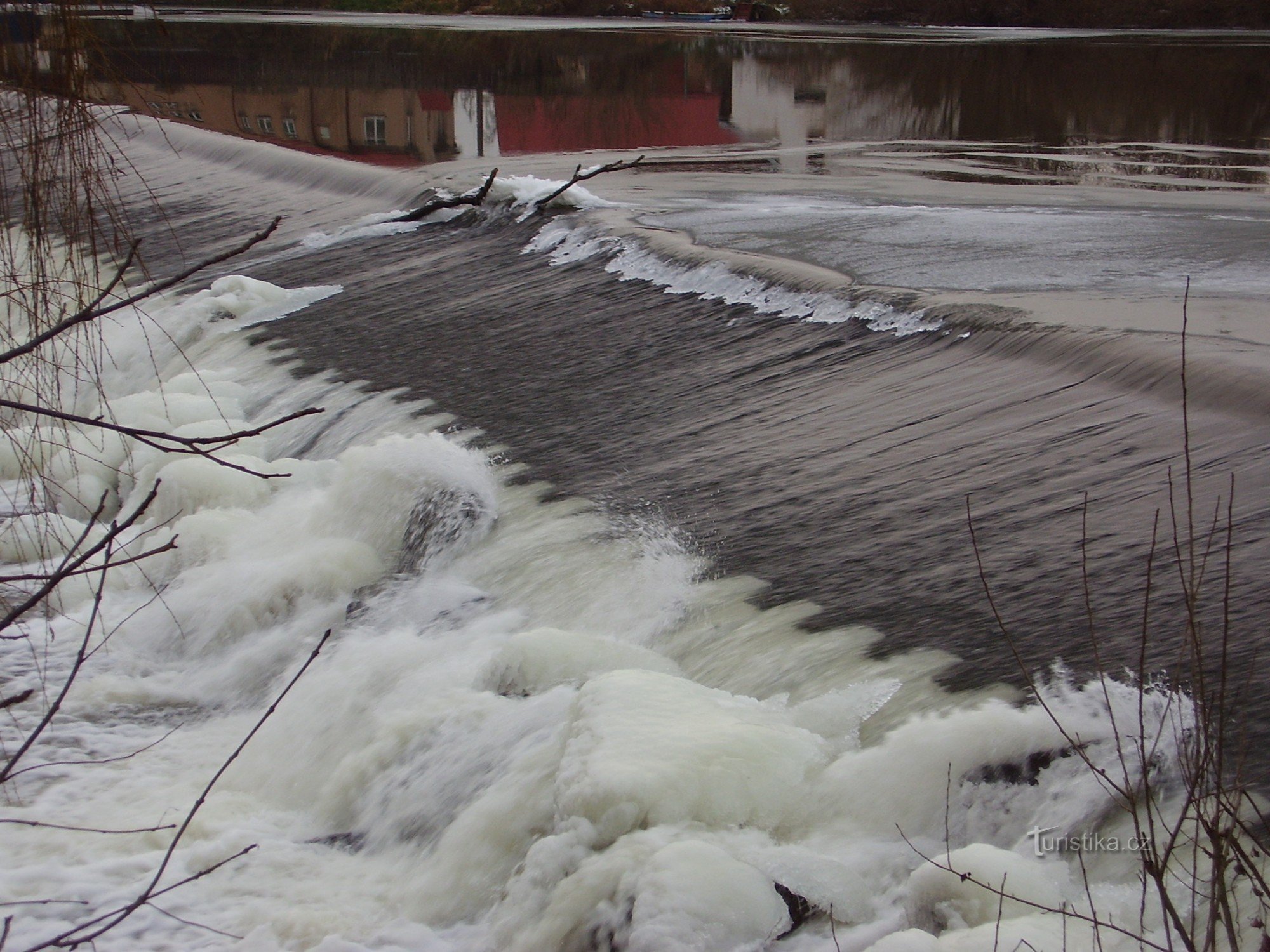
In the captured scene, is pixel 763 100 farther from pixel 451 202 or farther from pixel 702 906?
pixel 702 906

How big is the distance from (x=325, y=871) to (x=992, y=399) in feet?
11.0

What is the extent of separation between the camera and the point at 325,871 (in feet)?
13.4

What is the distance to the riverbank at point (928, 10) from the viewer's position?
40.3 m

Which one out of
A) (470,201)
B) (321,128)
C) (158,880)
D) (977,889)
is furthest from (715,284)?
(321,128)

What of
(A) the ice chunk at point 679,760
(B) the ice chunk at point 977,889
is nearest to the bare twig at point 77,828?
(A) the ice chunk at point 679,760

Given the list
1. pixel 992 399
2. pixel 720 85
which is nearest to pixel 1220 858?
pixel 992 399

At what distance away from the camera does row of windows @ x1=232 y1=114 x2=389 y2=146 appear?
18562 mm

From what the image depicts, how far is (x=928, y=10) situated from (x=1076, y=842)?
47.4m

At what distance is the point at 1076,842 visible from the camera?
3203 mm

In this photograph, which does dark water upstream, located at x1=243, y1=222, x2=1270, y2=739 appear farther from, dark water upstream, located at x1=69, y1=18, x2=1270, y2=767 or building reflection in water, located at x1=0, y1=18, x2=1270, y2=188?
building reflection in water, located at x1=0, y1=18, x2=1270, y2=188

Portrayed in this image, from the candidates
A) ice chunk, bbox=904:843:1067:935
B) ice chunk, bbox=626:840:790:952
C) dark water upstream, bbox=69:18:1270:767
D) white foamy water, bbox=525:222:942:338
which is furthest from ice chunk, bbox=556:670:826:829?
white foamy water, bbox=525:222:942:338

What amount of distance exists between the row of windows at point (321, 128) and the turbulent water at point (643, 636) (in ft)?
36.9

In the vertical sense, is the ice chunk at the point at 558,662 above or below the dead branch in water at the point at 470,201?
below

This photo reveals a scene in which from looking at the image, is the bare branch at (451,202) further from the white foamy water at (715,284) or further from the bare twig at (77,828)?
the bare twig at (77,828)
